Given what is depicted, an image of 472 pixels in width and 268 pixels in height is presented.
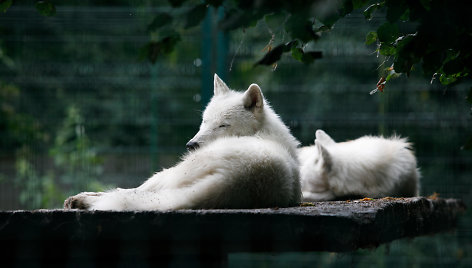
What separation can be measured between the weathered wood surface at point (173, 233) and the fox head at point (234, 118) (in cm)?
109

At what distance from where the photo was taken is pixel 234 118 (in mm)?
2904

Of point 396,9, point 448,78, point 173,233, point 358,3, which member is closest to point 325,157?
point 448,78

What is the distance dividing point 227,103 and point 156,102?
105 inches

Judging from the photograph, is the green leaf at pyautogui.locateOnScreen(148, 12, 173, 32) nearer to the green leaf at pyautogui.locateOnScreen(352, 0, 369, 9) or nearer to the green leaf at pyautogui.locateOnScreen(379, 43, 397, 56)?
the green leaf at pyautogui.locateOnScreen(352, 0, 369, 9)

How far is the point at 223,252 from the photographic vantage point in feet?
5.84

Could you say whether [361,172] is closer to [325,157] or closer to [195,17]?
[325,157]

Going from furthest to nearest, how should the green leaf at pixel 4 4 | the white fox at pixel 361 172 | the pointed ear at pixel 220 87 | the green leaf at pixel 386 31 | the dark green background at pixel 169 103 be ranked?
1. the dark green background at pixel 169 103
2. the white fox at pixel 361 172
3. the pointed ear at pixel 220 87
4. the green leaf at pixel 386 31
5. the green leaf at pixel 4 4

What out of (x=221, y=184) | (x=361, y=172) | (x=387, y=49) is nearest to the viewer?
(x=221, y=184)

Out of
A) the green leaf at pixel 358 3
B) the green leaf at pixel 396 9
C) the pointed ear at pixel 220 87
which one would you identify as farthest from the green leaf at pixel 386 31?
the pointed ear at pixel 220 87

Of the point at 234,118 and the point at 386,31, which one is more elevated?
the point at 386,31

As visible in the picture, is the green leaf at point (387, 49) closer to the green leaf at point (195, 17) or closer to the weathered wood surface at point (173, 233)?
the weathered wood surface at point (173, 233)

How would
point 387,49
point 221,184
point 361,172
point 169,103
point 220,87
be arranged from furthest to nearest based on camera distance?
point 169,103 → point 361,172 → point 220,87 → point 387,49 → point 221,184

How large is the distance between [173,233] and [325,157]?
7.78 ft

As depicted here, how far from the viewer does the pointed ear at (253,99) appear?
2.91 m
